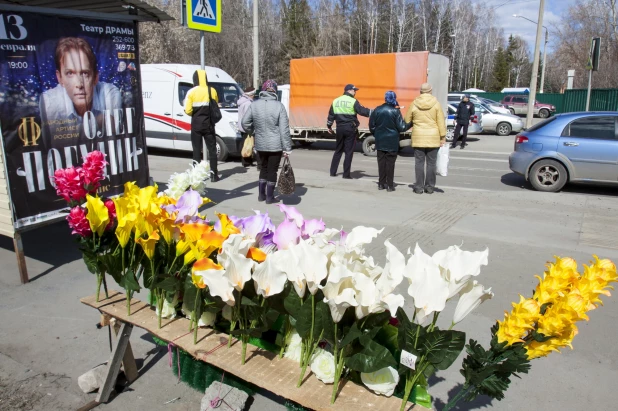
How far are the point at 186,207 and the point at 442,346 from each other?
1.66 metres

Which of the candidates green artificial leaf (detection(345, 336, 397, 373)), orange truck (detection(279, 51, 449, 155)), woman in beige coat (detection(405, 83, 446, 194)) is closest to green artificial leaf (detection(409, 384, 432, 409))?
green artificial leaf (detection(345, 336, 397, 373))

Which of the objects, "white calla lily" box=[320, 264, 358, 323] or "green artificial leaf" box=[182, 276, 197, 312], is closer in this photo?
"white calla lily" box=[320, 264, 358, 323]

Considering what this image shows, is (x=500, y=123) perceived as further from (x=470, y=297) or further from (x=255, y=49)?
(x=470, y=297)

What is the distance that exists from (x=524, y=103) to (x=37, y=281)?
3821 centimetres

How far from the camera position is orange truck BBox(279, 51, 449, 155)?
14.5 meters

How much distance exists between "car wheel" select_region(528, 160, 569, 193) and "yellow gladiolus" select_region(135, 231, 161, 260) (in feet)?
28.2

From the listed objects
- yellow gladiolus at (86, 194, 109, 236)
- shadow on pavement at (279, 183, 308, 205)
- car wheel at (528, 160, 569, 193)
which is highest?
yellow gladiolus at (86, 194, 109, 236)

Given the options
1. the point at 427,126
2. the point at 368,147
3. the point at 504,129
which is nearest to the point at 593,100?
the point at 504,129

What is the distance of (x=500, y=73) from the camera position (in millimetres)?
74125

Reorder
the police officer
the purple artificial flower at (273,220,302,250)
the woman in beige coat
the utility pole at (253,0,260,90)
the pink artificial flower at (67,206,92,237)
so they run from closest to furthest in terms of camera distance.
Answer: the purple artificial flower at (273,220,302,250), the pink artificial flower at (67,206,92,237), the woman in beige coat, the police officer, the utility pole at (253,0,260,90)

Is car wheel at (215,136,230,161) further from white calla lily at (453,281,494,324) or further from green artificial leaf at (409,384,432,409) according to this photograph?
white calla lily at (453,281,494,324)

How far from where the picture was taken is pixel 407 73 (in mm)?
14477

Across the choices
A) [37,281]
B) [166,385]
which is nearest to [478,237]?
[166,385]

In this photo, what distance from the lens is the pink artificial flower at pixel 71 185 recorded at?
10.5 feet
